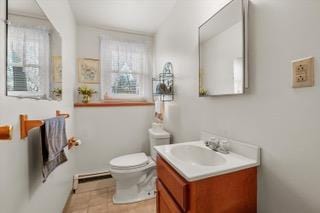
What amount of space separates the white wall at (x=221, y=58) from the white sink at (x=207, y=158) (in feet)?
1.31

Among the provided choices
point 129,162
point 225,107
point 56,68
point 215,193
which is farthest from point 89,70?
point 215,193

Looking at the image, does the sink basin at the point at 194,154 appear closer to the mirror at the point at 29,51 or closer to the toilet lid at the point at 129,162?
the toilet lid at the point at 129,162

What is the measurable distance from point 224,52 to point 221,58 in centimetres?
5

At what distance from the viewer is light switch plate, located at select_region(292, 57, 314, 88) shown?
682 millimetres

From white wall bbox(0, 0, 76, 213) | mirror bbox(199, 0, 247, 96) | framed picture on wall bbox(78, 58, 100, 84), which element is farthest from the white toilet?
framed picture on wall bbox(78, 58, 100, 84)

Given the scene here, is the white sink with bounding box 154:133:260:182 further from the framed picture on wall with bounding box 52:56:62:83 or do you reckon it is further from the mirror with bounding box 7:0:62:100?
the framed picture on wall with bounding box 52:56:62:83

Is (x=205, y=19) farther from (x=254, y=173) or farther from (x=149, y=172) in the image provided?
(x=149, y=172)

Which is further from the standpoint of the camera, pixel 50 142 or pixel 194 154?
pixel 194 154

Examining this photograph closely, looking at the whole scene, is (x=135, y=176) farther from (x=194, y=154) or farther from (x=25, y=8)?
(x=25, y=8)

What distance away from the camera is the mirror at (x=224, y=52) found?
1005 mm

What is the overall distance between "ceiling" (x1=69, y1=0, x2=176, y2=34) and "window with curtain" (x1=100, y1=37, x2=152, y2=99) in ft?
0.86

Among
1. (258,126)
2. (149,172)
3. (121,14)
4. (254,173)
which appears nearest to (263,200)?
(254,173)

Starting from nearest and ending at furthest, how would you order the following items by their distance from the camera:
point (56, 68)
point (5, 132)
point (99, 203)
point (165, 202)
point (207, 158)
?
point (5, 132), point (165, 202), point (207, 158), point (56, 68), point (99, 203)

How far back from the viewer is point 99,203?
1.83 metres
